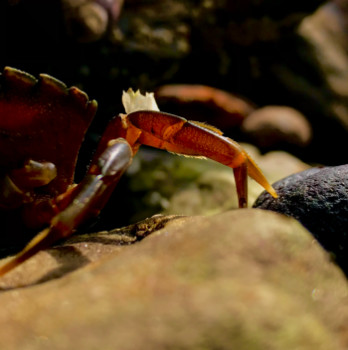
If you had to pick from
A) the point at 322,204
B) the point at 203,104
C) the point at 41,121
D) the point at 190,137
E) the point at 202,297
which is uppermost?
the point at 41,121

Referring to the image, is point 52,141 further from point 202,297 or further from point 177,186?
point 177,186

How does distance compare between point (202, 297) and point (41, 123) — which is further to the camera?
point (41, 123)

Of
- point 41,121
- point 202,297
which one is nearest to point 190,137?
point 41,121

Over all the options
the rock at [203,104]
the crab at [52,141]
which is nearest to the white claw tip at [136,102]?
the crab at [52,141]

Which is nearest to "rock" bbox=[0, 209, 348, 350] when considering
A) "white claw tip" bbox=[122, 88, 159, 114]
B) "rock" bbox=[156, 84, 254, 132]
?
"white claw tip" bbox=[122, 88, 159, 114]

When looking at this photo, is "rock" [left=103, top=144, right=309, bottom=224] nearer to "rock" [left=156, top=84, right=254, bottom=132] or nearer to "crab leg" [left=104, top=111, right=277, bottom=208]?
"rock" [left=156, top=84, right=254, bottom=132]

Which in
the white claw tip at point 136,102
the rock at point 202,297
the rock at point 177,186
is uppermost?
the white claw tip at point 136,102

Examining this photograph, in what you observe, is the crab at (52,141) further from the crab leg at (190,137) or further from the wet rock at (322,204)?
the wet rock at (322,204)
